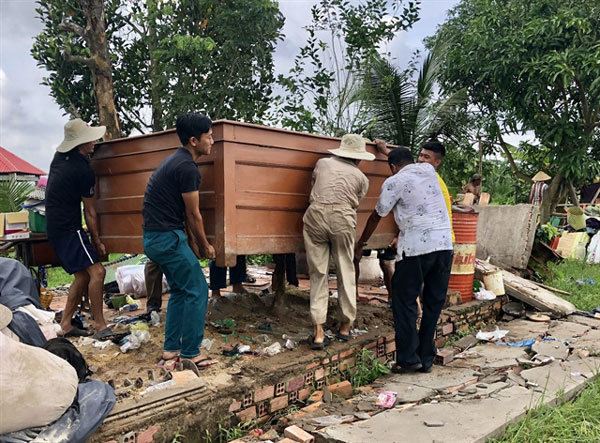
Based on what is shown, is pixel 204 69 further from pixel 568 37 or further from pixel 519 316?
pixel 568 37

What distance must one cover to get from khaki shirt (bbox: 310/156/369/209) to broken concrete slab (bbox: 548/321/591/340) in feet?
9.34

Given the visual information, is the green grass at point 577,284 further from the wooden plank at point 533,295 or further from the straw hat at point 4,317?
the straw hat at point 4,317

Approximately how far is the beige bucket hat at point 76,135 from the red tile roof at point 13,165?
14069 mm

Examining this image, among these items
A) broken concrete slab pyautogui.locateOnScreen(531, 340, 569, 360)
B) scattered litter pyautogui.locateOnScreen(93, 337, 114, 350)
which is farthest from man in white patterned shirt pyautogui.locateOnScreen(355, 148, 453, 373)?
scattered litter pyautogui.locateOnScreen(93, 337, 114, 350)

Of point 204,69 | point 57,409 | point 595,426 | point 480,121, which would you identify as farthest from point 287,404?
point 480,121

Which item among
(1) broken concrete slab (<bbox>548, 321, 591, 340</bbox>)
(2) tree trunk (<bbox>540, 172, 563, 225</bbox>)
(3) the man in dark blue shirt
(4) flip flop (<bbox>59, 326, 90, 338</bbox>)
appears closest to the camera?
(3) the man in dark blue shirt

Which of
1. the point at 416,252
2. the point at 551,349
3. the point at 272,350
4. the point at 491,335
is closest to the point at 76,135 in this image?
the point at 272,350

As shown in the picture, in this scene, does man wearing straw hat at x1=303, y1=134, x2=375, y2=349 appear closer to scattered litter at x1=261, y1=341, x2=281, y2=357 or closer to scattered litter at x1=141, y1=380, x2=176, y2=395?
scattered litter at x1=261, y1=341, x2=281, y2=357

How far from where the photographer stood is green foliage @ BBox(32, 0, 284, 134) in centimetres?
768

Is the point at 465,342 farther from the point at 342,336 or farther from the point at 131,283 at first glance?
the point at 131,283

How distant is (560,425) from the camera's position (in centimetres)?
292

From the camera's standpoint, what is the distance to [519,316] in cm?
605

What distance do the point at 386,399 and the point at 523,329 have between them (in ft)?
9.32

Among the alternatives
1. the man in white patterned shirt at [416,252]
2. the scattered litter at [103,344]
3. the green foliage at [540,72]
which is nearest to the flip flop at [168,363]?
the scattered litter at [103,344]
